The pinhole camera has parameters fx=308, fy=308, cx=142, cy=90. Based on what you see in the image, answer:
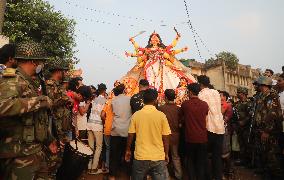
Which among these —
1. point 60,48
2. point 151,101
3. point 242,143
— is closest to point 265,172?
point 242,143

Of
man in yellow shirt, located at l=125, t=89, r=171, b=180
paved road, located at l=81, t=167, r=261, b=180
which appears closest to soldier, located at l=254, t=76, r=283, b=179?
paved road, located at l=81, t=167, r=261, b=180

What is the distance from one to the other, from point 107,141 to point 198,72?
36.6 metres

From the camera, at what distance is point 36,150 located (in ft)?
12.0

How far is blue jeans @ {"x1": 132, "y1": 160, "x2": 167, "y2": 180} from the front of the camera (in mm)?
4992

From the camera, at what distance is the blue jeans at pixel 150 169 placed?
4992 mm

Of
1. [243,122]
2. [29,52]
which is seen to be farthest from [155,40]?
[29,52]

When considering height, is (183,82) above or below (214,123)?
above

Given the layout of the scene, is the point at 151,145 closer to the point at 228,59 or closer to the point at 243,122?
the point at 243,122

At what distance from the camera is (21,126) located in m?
3.55

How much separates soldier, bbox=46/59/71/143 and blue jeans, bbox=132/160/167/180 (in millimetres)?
1355

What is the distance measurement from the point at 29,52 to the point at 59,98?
144 centimetres

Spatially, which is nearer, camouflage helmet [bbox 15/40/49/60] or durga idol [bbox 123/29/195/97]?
camouflage helmet [bbox 15/40/49/60]

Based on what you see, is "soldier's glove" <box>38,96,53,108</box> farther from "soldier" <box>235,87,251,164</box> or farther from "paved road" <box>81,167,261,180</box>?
"soldier" <box>235,87,251,164</box>

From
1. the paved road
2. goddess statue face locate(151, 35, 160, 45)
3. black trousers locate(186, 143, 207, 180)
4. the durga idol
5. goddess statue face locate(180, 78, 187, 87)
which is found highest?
goddess statue face locate(151, 35, 160, 45)
